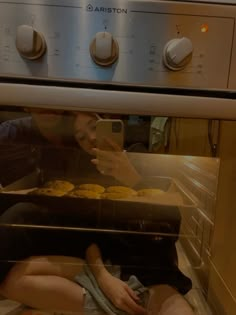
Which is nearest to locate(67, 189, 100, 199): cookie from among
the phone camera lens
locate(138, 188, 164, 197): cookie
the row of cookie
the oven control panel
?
the row of cookie

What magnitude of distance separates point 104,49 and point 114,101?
0.27 feet

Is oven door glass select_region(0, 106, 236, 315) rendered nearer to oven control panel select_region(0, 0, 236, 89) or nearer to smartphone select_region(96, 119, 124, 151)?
smartphone select_region(96, 119, 124, 151)

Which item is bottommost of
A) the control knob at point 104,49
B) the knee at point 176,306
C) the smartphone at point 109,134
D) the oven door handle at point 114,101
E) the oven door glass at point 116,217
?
the knee at point 176,306

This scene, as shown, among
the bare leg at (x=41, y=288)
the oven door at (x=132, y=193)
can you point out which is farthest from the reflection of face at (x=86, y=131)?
the bare leg at (x=41, y=288)

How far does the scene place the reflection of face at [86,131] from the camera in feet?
2.05

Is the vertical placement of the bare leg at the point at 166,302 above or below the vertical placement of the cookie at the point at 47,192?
below

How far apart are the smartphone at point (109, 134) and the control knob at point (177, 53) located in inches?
5.8

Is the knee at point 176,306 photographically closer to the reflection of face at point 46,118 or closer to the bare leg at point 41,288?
the bare leg at point 41,288

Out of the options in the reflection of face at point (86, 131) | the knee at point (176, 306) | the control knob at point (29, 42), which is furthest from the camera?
the knee at point (176, 306)

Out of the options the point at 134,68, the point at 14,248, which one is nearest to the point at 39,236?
the point at 14,248

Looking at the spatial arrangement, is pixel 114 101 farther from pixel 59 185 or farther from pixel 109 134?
pixel 59 185

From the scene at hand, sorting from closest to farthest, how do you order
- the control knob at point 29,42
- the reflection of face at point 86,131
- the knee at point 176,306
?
the control knob at point 29,42, the reflection of face at point 86,131, the knee at point 176,306

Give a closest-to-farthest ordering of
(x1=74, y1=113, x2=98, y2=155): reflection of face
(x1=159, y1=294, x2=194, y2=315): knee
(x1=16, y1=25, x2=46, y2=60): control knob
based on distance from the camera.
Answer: (x1=16, y1=25, x2=46, y2=60): control knob
(x1=74, y1=113, x2=98, y2=155): reflection of face
(x1=159, y1=294, x2=194, y2=315): knee

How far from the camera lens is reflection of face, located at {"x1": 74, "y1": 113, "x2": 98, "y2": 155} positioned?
2.05 feet
